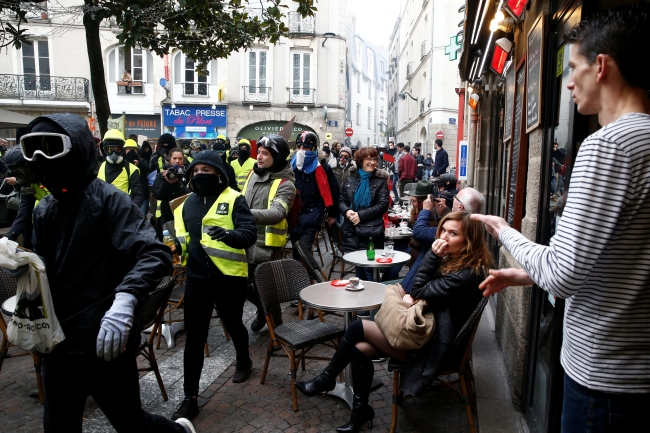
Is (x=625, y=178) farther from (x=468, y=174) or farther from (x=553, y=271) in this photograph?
(x=468, y=174)

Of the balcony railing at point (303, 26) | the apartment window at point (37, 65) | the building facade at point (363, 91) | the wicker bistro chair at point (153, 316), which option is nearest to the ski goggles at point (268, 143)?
the wicker bistro chair at point (153, 316)

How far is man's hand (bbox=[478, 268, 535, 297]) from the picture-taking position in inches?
64.1

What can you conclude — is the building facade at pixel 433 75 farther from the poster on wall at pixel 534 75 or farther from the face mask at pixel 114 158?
the poster on wall at pixel 534 75

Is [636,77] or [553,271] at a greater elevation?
[636,77]

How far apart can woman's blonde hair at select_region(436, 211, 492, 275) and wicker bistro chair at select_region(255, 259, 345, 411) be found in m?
1.15

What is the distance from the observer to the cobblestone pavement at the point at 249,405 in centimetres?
350

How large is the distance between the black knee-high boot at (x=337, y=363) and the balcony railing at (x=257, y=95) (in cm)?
2482

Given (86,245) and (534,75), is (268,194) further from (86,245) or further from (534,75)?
(86,245)

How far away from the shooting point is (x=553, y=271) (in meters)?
1.42

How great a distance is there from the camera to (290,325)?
4125 millimetres

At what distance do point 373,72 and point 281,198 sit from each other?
57.2m

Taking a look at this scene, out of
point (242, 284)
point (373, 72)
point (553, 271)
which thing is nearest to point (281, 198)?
point (242, 284)

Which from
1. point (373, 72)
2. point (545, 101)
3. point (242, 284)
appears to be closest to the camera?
point (545, 101)

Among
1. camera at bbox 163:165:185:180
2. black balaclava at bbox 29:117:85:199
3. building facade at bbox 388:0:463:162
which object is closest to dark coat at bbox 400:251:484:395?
black balaclava at bbox 29:117:85:199
